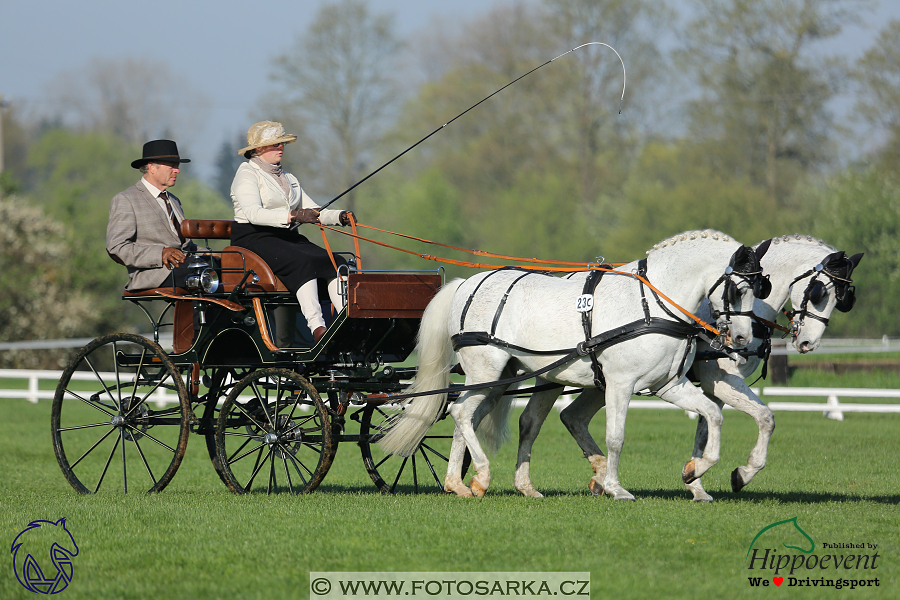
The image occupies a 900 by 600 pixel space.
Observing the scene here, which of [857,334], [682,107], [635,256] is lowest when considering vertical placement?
[857,334]

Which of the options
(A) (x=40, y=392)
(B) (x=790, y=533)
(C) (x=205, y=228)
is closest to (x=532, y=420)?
(B) (x=790, y=533)

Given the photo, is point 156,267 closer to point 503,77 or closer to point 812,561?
point 812,561

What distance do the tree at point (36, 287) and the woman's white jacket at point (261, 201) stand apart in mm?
19827

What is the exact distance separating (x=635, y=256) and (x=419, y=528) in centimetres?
2829

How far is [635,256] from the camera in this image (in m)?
33.3

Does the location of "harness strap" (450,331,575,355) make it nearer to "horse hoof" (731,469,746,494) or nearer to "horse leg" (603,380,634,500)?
"horse leg" (603,380,634,500)

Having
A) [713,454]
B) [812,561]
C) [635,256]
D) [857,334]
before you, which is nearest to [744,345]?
[713,454]

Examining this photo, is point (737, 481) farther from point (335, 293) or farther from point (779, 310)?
point (335, 293)

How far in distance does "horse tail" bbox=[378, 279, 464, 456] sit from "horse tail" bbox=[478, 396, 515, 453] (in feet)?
1.21


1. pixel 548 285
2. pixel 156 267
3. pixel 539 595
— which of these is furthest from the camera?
pixel 156 267

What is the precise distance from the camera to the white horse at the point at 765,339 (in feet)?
23.6

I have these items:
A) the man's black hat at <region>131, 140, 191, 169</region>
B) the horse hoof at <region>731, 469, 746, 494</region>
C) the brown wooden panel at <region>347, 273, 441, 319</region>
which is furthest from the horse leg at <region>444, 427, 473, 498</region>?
the man's black hat at <region>131, 140, 191, 169</region>

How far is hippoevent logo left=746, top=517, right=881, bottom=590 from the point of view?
484 cm

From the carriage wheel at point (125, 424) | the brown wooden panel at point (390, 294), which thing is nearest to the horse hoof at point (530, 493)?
the brown wooden panel at point (390, 294)
